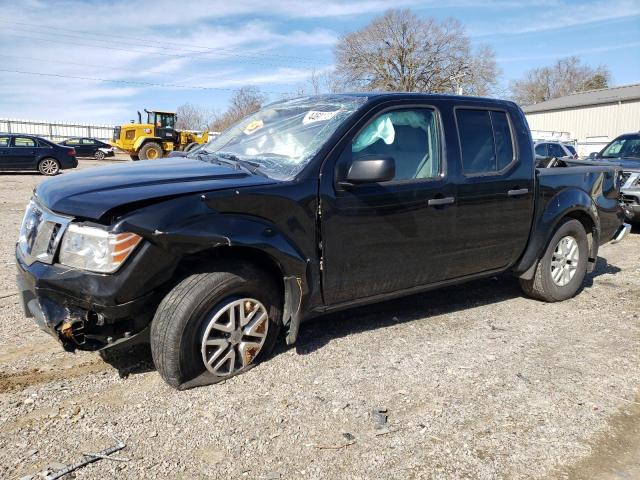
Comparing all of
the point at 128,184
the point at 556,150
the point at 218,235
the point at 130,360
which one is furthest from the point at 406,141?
the point at 556,150

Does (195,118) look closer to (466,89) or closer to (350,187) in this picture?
(466,89)

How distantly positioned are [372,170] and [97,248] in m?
1.72

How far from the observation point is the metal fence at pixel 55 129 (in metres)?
43.9

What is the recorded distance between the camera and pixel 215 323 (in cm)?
323

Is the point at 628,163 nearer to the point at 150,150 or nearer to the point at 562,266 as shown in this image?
the point at 562,266

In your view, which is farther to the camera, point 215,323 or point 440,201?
point 440,201

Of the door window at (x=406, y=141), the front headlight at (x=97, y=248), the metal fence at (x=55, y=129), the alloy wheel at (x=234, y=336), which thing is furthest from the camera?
the metal fence at (x=55, y=129)

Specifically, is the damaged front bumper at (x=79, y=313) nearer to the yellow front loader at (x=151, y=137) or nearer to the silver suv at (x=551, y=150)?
the silver suv at (x=551, y=150)

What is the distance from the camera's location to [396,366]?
12.3ft

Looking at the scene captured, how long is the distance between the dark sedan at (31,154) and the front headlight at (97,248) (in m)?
19.2

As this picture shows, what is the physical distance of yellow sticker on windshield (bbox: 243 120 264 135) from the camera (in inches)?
171

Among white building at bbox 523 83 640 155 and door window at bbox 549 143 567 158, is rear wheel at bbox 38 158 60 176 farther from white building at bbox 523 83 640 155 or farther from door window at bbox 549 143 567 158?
white building at bbox 523 83 640 155

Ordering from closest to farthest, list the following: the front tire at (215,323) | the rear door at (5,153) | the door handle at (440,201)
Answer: the front tire at (215,323) < the door handle at (440,201) < the rear door at (5,153)

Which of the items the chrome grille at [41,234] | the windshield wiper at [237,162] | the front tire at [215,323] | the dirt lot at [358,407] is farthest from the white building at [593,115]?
the chrome grille at [41,234]
